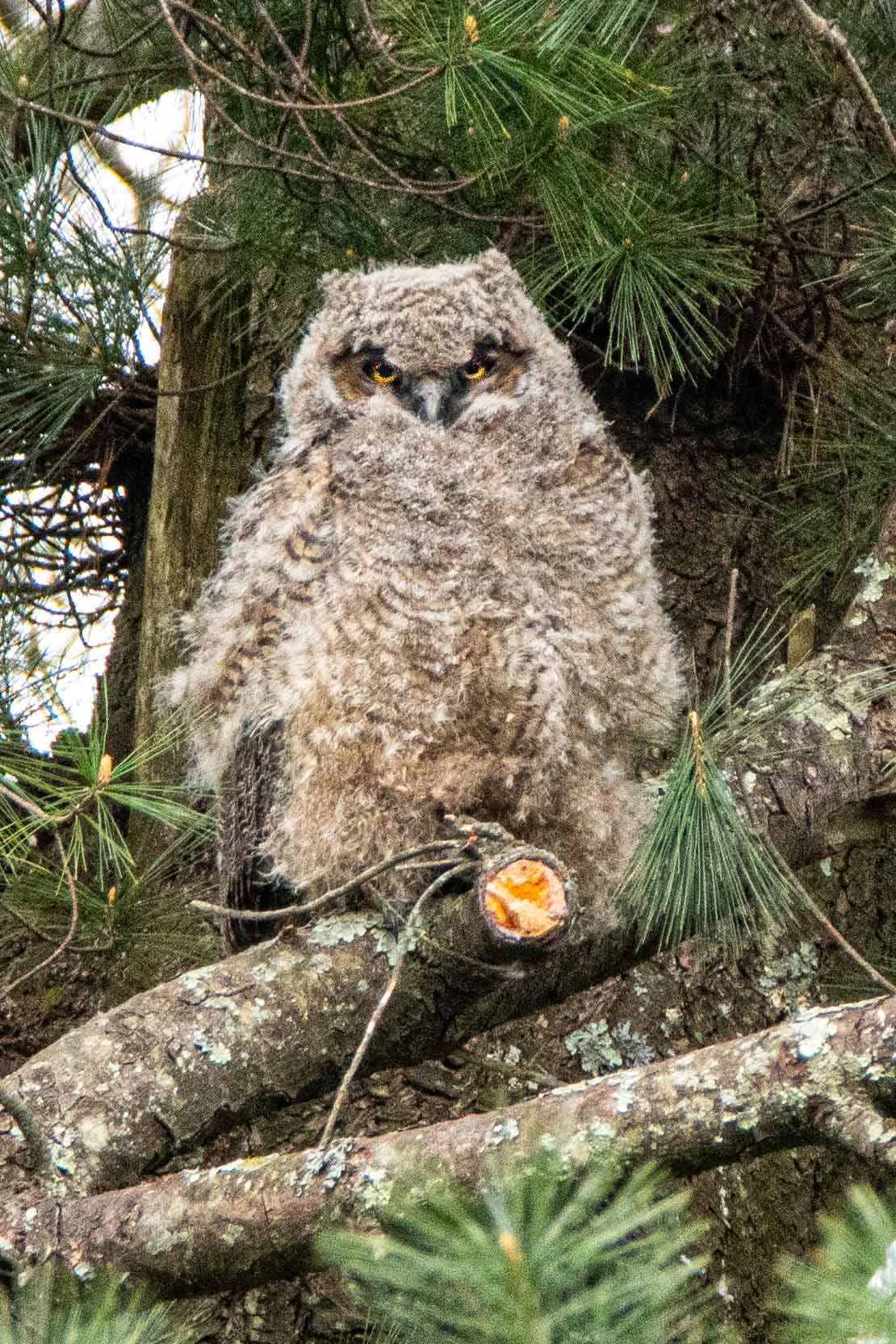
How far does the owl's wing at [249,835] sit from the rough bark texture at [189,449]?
0.36 m

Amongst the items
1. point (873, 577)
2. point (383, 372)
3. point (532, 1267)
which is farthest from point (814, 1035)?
point (383, 372)

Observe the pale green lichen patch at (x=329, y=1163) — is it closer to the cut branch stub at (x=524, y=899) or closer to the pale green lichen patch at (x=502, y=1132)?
the pale green lichen patch at (x=502, y=1132)

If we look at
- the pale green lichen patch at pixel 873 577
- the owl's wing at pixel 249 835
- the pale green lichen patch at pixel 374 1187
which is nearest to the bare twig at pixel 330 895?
the pale green lichen patch at pixel 374 1187

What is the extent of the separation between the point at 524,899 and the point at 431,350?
942 millimetres

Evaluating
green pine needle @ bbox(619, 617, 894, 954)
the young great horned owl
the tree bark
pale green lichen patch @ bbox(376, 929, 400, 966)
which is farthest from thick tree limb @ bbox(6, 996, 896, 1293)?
the young great horned owl

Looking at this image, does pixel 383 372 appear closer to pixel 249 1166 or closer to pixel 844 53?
pixel 844 53

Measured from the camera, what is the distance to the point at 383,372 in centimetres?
249

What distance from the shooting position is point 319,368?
257cm

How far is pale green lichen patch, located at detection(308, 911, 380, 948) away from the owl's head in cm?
77

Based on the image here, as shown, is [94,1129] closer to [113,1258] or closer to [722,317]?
[113,1258]

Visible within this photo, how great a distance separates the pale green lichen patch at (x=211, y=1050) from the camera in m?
2.00

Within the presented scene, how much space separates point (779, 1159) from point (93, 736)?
134 cm

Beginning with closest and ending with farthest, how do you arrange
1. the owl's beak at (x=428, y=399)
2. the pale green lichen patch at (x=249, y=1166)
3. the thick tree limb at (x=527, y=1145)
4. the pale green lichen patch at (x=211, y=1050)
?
the thick tree limb at (x=527, y=1145) < the pale green lichen patch at (x=249, y=1166) < the pale green lichen patch at (x=211, y=1050) < the owl's beak at (x=428, y=399)

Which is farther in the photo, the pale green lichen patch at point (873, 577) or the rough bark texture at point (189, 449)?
the rough bark texture at point (189, 449)
